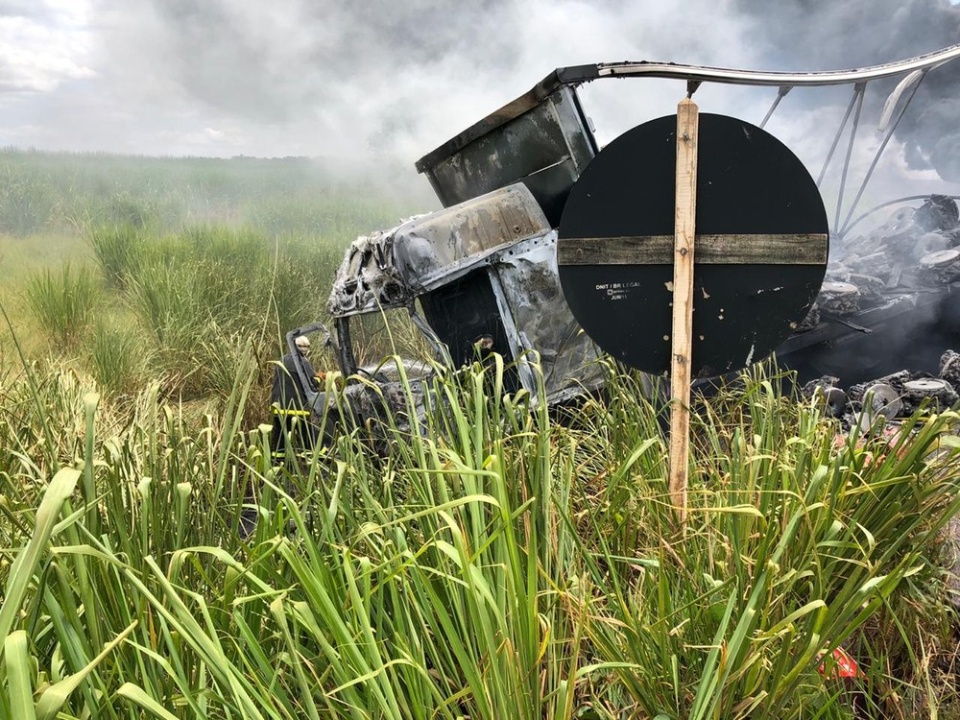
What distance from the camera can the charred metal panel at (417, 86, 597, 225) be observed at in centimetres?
434

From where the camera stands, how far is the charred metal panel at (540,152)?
434cm

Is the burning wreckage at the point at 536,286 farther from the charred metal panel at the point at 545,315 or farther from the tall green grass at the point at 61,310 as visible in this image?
the tall green grass at the point at 61,310

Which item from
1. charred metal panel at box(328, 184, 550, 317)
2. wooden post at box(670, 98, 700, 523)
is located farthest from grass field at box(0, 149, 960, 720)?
charred metal panel at box(328, 184, 550, 317)

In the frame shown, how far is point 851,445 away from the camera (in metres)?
1.92

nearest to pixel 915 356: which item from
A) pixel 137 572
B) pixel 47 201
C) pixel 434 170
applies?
pixel 434 170

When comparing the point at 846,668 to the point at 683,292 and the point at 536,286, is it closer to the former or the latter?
the point at 683,292

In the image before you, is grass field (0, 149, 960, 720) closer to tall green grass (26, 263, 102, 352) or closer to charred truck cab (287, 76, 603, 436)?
charred truck cab (287, 76, 603, 436)

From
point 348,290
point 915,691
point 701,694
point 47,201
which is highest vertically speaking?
point 47,201

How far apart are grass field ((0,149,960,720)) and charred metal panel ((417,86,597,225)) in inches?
82.6

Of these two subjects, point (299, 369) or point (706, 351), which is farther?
point (299, 369)

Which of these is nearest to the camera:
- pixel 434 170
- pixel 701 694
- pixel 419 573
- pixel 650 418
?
pixel 701 694

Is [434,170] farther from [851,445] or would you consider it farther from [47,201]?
[47,201]

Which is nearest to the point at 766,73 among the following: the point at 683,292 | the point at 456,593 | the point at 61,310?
the point at 683,292

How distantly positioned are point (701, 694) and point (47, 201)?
63.9 feet
